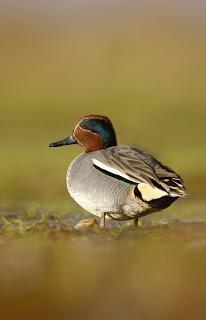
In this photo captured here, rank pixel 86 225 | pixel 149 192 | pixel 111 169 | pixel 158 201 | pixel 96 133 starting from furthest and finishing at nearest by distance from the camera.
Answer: pixel 96 133, pixel 86 225, pixel 111 169, pixel 158 201, pixel 149 192

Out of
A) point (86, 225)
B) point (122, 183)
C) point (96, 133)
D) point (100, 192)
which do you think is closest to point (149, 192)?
point (122, 183)

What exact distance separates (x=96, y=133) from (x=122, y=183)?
0.75m

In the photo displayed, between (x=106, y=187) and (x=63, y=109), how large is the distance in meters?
12.2

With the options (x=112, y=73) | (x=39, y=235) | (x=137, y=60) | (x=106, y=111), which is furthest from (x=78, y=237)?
(x=137, y=60)

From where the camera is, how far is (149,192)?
7590 millimetres

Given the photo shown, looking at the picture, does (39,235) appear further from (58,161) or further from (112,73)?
(112,73)

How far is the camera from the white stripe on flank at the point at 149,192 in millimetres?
7513

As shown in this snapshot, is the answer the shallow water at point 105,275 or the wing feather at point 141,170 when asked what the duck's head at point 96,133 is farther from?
the shallow water at point 105,275

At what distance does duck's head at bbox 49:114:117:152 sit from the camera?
8461 mm

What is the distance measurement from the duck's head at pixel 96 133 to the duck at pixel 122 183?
17 centimetres

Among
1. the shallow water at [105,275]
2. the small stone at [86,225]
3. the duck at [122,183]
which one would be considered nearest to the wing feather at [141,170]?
the duck at [122,183]

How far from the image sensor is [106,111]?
64.4ft

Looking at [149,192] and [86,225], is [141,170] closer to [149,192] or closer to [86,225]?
[149,192]

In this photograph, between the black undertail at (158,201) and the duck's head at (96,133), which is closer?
the black undertail at (158,201)
